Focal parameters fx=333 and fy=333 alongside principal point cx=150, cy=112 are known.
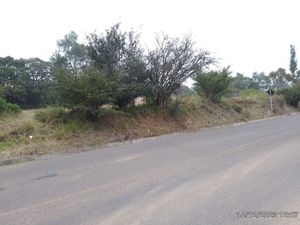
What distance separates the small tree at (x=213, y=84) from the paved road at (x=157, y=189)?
15.6 m

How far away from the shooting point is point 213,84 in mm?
26156

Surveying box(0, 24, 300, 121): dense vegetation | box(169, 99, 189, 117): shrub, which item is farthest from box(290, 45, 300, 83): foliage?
box(169, 99, 189, 117): shrub

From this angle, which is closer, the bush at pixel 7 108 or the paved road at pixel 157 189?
the paved road at pixel 157 189

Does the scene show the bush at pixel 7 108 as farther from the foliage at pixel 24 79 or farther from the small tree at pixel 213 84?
the foliage at pixel 24 79

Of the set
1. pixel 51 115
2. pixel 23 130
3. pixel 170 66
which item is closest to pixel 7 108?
pixel 51 115

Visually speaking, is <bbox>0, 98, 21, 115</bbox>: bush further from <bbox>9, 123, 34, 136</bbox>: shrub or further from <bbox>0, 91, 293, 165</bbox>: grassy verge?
<bbox>9, 123, 34, 136</bbox>: shrub

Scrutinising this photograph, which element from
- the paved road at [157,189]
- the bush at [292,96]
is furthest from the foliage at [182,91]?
the bush at [292,96]

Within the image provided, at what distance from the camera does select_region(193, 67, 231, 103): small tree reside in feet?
85.4

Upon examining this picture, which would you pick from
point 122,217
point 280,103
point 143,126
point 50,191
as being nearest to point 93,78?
point 143,126

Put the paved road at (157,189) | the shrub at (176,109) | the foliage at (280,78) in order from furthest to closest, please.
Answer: the foliage at (280,78) → the shrub at (176,109) → the paved road at (157,189)

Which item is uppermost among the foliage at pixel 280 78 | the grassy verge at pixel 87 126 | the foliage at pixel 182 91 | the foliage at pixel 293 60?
the foliage at pixel 293 60

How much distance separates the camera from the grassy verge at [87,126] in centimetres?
1219

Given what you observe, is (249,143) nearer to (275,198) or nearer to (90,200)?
(275,198)

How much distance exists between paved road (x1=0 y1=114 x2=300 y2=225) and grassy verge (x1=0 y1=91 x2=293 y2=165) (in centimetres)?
191
